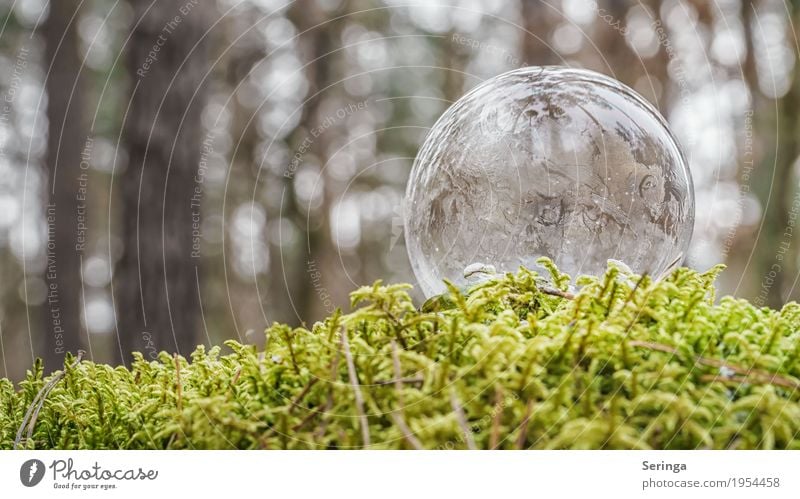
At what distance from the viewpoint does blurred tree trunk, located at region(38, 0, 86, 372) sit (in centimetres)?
730

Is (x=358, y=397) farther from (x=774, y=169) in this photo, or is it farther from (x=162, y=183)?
(x=774, y=169)

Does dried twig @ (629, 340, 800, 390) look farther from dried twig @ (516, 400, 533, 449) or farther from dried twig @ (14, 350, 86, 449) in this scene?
dried twig @ (14, 350, 86, 449)

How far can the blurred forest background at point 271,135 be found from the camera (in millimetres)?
4648

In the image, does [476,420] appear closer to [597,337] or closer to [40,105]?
[597,337]

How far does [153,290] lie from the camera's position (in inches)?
170

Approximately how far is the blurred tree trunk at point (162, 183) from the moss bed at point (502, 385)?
114 inches

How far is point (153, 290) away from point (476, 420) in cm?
363
